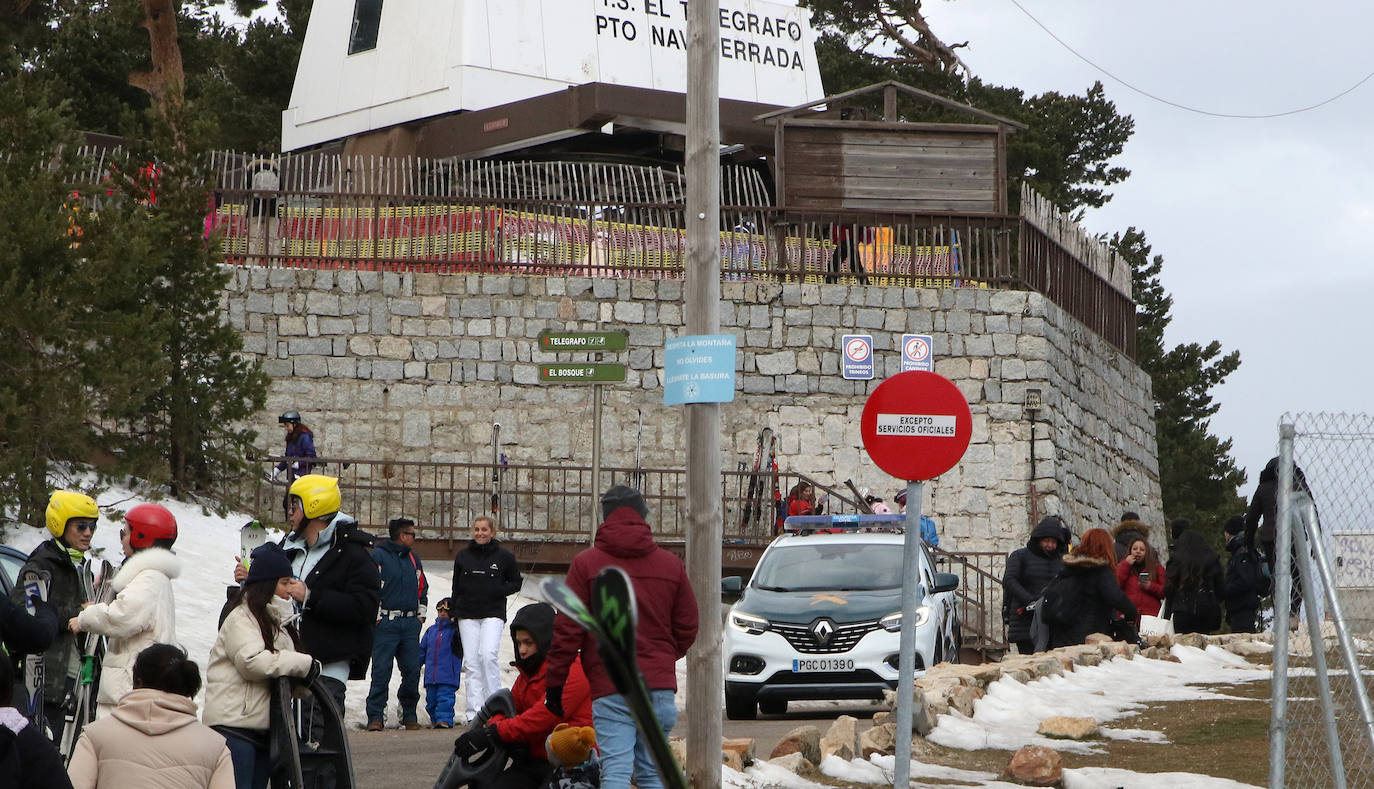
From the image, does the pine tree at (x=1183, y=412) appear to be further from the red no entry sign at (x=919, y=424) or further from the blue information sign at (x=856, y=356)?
the red no entry sign at (x=919, y=424)

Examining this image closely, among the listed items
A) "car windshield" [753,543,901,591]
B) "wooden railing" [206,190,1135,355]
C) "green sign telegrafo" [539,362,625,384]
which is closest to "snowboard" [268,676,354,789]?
"green sign telegrafo" [539,362,625,384]

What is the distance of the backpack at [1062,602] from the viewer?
13.3 metres

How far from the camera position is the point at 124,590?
7.72 meters

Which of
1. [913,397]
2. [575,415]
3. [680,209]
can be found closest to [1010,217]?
[680,209]

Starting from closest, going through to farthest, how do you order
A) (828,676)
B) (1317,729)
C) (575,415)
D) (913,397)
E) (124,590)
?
(124,590) → (913,397) → (1317,729) → (828,676) → (575,415)

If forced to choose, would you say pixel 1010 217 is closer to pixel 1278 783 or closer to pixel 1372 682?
pixel 1372 682

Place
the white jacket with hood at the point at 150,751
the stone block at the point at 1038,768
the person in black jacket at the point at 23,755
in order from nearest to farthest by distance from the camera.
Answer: the person in black jacket at the point at 23,755, the white jacket with hood at the point at 150,751, the stone block at the point at 1038,768

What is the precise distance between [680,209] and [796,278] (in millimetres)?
1739

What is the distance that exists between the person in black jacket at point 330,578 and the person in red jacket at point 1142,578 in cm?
781

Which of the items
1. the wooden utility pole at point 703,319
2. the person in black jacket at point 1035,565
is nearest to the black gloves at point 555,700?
the wooden utility pole at point 703,319

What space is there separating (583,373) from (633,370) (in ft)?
29.7

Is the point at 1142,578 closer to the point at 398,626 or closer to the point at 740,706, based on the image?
the point at 740,706

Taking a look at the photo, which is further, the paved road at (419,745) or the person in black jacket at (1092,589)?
the person in black jacket at (1092,589)

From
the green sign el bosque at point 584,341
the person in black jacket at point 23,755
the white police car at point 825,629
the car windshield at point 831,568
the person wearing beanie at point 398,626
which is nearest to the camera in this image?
the person in black jacket at point 23,755
